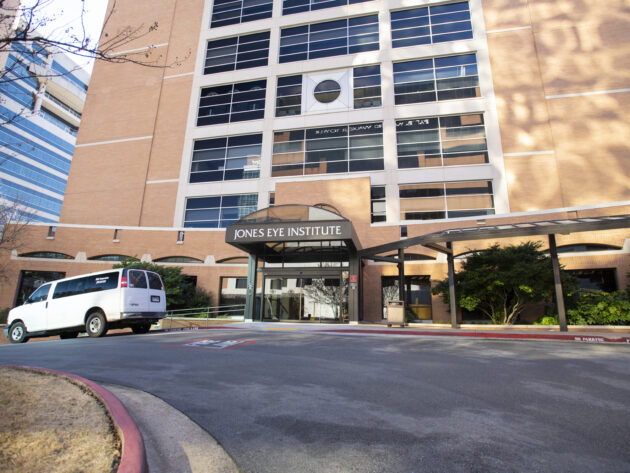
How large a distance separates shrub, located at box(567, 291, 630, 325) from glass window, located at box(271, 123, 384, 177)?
14.0 metres

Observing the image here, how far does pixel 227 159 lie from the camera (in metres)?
27.0

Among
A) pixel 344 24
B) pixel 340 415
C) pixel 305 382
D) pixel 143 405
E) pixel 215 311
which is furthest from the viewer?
pixel 344 24

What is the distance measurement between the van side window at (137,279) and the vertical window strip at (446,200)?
16.1m

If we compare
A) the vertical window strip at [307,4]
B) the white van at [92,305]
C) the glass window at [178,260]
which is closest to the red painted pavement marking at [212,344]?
the white van at [92,305]

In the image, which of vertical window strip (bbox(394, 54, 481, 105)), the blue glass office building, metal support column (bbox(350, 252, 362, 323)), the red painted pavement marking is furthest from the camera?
the blue glass office building

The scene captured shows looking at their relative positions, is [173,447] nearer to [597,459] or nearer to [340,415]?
[340,415]

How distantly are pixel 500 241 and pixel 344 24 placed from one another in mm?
21421

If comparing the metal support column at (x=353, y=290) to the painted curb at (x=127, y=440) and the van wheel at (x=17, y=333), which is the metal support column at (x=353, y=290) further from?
the painted curb at (x=127, y=440)

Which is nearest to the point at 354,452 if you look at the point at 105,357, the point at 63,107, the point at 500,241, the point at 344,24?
the point at 105,357

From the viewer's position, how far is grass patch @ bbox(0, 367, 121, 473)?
2.32 meters

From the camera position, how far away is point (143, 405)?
3.87 meters

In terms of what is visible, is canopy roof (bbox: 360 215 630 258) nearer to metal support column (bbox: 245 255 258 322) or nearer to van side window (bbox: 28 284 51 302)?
metal support column (bbox: 245 255 258 322)

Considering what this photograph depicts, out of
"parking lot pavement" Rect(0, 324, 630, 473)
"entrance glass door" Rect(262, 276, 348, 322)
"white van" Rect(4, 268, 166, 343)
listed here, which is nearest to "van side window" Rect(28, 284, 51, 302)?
"white van" Rect(4, 268, 166, 343)

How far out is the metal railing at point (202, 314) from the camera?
19.5 meters
